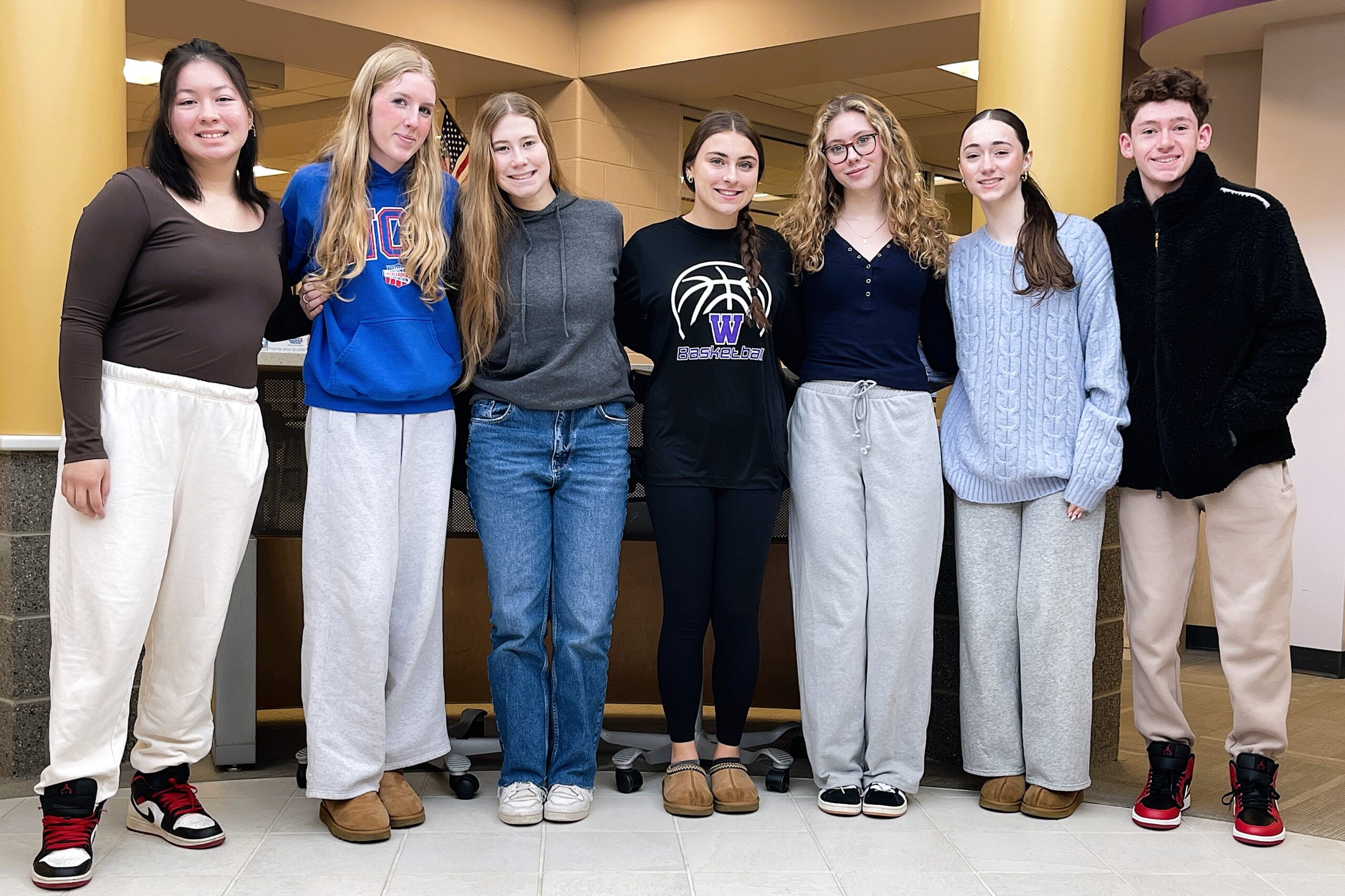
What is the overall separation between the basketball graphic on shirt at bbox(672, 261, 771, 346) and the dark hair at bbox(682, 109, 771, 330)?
19mm

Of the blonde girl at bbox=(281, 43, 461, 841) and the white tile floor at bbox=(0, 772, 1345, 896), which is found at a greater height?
the blonde girl at bbox=(281, 43, 461, 841)

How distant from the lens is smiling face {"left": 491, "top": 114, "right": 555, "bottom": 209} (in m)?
2.51

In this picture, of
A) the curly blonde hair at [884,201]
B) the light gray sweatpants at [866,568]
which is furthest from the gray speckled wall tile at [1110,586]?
the curly blonde hair at [884,201]

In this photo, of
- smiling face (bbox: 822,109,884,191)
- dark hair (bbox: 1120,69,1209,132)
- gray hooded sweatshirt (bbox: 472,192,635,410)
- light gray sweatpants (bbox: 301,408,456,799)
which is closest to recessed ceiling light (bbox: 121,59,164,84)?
gray hooded sweatshirt (bbox: 472,192,635,410)

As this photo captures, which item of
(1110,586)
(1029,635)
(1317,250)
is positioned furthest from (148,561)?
(1317,250)

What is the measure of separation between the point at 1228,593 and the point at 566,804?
146 centimetres

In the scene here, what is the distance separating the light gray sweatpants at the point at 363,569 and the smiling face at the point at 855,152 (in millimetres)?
1004

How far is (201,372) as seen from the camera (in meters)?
2.26

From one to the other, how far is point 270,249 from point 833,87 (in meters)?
5.59

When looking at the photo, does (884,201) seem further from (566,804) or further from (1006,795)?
(566,804)

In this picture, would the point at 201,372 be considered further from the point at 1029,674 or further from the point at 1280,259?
the point at 1280,259

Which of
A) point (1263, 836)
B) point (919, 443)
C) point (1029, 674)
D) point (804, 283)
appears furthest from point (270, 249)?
point (1263, 836)

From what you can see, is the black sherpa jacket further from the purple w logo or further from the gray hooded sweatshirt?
the gray hooded sweatshirt

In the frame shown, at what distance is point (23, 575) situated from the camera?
280 centimetres
